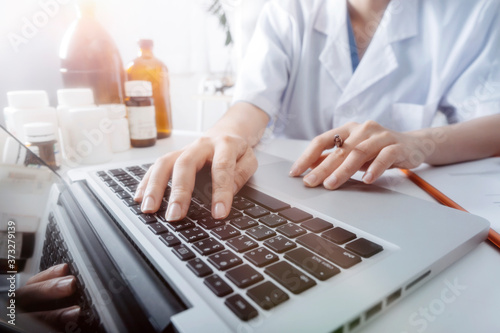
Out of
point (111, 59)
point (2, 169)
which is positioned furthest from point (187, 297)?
point (111, 59)

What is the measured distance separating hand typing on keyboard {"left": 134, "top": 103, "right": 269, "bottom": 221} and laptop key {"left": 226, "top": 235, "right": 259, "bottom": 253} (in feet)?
0.16

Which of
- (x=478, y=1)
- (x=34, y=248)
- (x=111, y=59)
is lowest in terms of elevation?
(x=34, y=248)

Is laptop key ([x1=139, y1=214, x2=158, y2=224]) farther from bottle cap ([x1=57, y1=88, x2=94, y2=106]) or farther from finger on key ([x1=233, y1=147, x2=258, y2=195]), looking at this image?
bottle cap ([x1=57, y1=88, x2=94, y2=106])

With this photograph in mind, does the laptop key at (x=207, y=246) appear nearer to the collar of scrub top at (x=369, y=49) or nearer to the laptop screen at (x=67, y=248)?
the laptop screen at (x=67, y=248)

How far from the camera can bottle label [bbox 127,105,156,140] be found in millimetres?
694

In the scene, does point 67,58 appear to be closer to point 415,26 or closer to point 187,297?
point 187,297

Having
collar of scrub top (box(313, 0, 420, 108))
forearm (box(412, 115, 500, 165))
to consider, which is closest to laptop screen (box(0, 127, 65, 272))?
forearm (box(412, 115, 500, 165))

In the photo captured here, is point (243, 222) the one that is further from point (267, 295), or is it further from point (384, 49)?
point (384, 49)

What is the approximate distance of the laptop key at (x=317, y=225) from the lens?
282mm

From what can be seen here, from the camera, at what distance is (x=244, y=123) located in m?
0.70

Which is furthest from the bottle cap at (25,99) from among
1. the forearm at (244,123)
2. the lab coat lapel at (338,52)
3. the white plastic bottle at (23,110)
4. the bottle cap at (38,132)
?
the lab coat lapel at (338,52)

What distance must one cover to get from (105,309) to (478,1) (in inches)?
38.8

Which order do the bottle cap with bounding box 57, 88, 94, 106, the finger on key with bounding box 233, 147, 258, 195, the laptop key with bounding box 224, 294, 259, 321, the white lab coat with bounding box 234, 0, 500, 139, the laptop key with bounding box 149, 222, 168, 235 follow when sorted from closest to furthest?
the laptop key with bounding box 224, 294, 259, 321 < the laptop key with bounding box 149, 222, 168, 235 < the finger on key with bounding box 233, 147, 258, 195 < the bottle cap with bounding box 57, 88, 94, 106 < the white lab coat with bounding box 234, 0, 500, 139

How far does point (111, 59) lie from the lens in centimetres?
73
